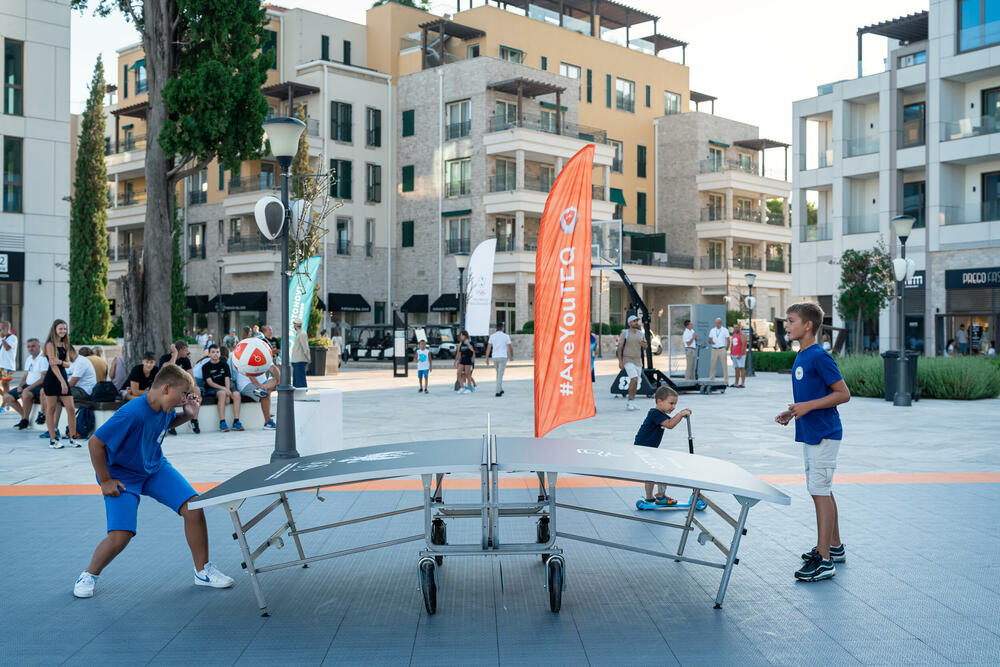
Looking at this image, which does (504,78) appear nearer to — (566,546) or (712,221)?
(712,221)

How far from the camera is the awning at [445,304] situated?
4881cm

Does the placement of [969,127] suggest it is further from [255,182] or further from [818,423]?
[818,423]

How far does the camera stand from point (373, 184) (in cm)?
5266

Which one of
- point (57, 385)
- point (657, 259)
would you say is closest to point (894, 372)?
point (57, 385)

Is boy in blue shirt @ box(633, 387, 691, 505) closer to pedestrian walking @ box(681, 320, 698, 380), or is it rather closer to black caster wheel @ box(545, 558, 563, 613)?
black caster wheel @ box(545, 558, 563, 613)

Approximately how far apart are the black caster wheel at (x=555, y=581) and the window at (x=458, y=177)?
46.1 meters

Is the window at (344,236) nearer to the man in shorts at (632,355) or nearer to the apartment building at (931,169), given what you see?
the apartment building at (931,169)

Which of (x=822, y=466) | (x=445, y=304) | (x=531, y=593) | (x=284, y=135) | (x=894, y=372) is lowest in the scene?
(x=531, y=593)

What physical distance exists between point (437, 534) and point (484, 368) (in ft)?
106

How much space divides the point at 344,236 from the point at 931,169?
29312mm

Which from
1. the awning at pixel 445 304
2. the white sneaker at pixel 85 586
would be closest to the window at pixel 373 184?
the awning at pixel 445 304

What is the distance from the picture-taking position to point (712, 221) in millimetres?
61750

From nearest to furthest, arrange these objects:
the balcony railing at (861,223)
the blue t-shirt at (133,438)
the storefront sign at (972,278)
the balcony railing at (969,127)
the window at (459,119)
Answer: the blue t-shirt at (133,438), the storefront sign at (972,278), the balcony railing at (969,127), the balcony railing at (861,223), the window at (459,119)

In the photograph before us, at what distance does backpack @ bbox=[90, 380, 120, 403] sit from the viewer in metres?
14.4
